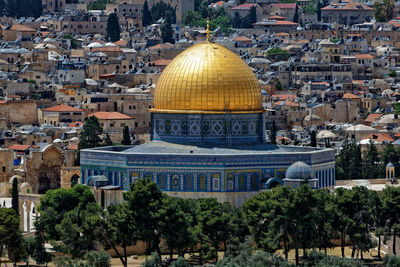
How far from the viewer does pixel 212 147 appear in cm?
6775

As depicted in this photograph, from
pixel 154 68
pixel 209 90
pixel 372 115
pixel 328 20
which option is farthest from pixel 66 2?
pixel 209 90

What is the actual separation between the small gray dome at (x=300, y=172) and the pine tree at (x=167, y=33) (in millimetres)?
81384

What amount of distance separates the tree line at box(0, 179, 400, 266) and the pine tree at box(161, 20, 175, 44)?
84.3 metres

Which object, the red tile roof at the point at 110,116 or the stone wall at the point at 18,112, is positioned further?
the stone wall at the point at 18,112

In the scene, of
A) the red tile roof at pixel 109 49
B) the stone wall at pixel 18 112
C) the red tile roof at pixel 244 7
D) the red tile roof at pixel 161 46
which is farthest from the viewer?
the red tile roof at pixel 244 7

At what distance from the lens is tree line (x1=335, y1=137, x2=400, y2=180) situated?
8381cm

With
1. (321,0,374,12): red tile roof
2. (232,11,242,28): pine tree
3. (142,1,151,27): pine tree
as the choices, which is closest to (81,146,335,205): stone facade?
(142,1,151,27): pine tree

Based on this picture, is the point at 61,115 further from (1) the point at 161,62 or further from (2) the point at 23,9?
(2) the point at 23,9

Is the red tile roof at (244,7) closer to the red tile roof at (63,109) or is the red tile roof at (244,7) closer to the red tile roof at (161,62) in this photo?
the red tile roof at (161,62)

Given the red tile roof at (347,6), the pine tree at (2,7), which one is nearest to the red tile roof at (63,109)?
the pine tree at (2,7)

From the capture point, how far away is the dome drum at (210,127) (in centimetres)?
6806

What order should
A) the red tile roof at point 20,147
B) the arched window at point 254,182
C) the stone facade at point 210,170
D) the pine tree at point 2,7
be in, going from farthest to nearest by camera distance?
the pine tree at point 2,7 → the red tile roof at point 20,147 → the arched window at point 254,182 → the stone facade at point 210,170

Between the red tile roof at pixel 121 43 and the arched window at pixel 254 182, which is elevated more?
the red tile roof at pixel 121 43

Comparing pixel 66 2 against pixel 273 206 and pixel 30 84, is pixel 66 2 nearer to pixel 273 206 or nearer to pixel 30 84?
pixel 30 84
